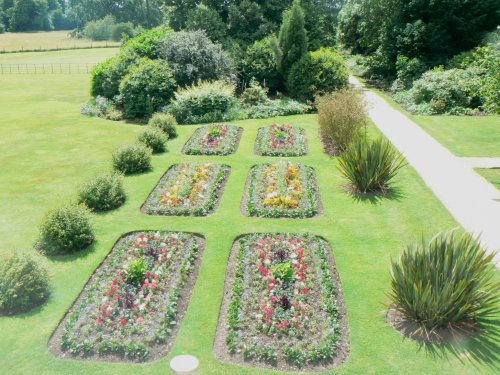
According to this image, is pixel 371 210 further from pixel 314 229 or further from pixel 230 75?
pixel 230 75

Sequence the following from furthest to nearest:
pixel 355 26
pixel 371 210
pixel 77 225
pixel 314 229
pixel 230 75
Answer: pixel 355 26 < pixel 230 75 < pixel 371 210 < pixel 314 229 < pixel 77 225

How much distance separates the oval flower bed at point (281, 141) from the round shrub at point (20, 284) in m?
9.49

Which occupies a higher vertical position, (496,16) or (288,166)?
(496,16)

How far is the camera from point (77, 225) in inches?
386

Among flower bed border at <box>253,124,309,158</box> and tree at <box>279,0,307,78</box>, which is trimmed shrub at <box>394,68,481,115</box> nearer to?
tree at <box>279,0,307,78</box>

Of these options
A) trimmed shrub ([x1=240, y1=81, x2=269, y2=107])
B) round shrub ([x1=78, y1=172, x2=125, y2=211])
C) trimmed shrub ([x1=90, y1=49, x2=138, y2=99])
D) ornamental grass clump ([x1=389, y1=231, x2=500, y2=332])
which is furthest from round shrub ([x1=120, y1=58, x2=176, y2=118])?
ornamental grass clump ([x1=389, y1=231, x2=500, y2=332])

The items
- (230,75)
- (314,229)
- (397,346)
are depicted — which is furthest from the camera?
(230,75)

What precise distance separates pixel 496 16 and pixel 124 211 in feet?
83.3

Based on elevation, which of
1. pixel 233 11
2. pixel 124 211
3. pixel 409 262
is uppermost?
pixel 233 11

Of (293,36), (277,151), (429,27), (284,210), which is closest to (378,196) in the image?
(284,210)

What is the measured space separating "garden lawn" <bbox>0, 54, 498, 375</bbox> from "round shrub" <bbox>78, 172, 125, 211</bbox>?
0.33m

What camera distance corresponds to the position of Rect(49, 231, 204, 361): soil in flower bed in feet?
23.4

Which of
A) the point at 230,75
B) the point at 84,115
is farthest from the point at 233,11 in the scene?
the point at 84,115

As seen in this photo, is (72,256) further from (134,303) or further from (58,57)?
(58,57)
